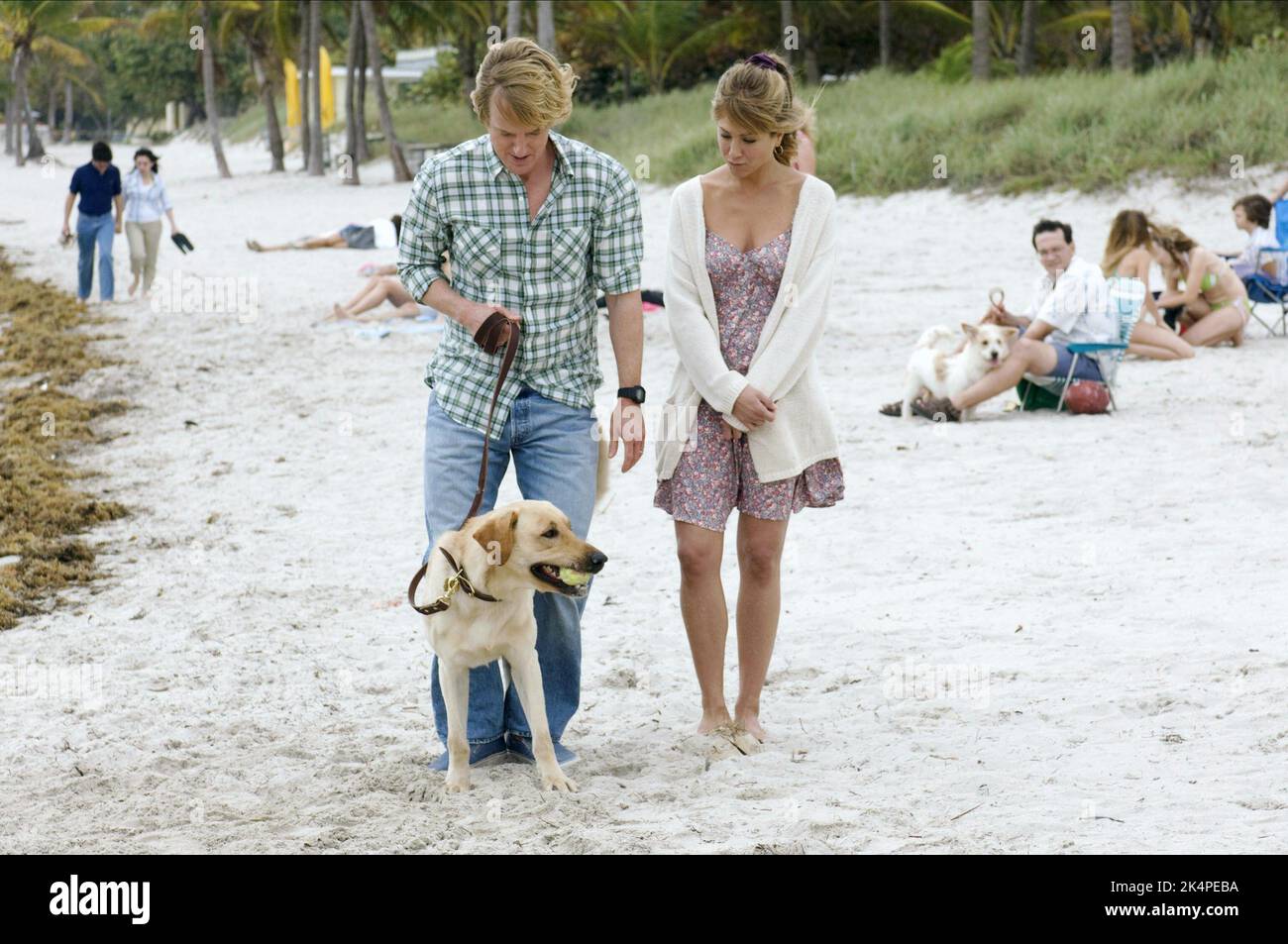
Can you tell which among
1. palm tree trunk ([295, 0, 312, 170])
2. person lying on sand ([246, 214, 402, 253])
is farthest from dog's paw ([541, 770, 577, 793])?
palm tree trunk ([295, 0, 312, 170])

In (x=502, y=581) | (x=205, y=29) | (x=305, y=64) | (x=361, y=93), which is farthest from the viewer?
(x=205, y=29)

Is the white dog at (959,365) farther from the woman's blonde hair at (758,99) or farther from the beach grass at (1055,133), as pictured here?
the beach grass at (1055,133)

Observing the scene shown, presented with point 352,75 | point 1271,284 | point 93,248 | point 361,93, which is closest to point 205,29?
point 361,93

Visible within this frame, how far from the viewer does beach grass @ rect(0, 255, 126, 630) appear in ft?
23.3

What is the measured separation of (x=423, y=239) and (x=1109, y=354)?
650cm

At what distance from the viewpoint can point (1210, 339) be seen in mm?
11383

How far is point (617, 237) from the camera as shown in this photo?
408 centimetres

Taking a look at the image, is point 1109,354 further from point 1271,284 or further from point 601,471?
point 601,471

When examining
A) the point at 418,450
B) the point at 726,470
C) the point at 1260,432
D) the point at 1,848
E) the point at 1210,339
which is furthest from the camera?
the point at 1210,339

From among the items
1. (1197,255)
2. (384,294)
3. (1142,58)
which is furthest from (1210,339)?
(1142,58)

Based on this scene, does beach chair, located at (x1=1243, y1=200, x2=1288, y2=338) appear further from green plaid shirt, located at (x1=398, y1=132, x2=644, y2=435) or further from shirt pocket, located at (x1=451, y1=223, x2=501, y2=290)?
shirt pocket, located at (x1=451, y1=223, x2=501, y2=290)

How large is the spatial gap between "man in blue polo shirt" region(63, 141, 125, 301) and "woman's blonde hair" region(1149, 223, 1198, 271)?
1075 centimetres
